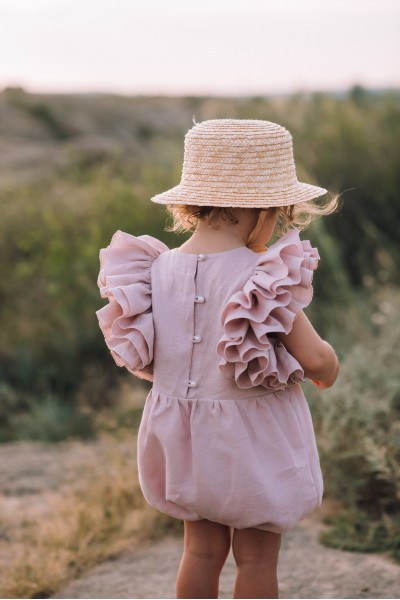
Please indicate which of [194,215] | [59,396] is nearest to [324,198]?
[59,396]

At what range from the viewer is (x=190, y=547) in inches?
85.3

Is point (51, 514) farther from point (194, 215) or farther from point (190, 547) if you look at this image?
point (194, 215)

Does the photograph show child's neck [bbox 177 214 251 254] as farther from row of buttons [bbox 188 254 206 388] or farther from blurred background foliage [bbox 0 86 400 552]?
blurred background foliage [bbox 0 86 400 552]

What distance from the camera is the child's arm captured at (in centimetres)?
198

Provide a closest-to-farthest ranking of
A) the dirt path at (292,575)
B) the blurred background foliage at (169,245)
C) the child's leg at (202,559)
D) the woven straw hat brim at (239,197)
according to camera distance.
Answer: the woven straw hat brim at (239,197)
the child's leg at (202,559)
the dirt path at (292,575)
the blurred background foliage at (169,245)

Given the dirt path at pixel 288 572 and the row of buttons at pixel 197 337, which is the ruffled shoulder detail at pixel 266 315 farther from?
the dirt path at pixel 288 572

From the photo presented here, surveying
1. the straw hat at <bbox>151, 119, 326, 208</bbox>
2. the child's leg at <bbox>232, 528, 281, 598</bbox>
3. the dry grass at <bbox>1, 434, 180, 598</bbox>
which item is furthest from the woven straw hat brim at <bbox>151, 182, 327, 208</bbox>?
the dry grass at <bbox>1, 434, 180, 598</bbox>

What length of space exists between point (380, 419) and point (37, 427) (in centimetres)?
287

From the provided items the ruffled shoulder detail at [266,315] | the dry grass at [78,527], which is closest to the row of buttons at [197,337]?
the ruffled shoulder detail at [266,315]

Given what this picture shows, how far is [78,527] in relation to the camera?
3.27 meters

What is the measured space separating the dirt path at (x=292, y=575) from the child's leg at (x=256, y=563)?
0.76m

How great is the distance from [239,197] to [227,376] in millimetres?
502

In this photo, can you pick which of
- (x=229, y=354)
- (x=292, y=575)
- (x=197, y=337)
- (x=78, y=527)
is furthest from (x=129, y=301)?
(x=78, y=527)

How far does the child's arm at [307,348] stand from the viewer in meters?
1.98
